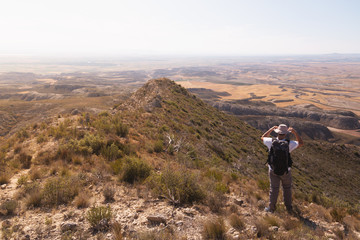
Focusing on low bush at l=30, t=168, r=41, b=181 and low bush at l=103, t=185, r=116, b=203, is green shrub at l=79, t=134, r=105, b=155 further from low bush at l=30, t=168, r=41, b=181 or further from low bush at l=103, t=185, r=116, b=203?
low bush at l=103, t=185, r=116, b=203

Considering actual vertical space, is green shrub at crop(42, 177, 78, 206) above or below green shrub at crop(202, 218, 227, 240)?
above

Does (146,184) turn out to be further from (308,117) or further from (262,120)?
(308,117)

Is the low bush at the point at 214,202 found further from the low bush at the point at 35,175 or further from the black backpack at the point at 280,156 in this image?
the low bush at the point at 35,175

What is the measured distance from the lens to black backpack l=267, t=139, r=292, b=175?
15.2ft

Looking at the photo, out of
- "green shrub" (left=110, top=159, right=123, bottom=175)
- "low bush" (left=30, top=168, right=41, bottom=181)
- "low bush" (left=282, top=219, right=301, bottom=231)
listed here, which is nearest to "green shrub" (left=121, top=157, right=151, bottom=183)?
"green shrub" (left=110, top=159, right=123, bottom=175)

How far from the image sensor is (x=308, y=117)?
74.7m

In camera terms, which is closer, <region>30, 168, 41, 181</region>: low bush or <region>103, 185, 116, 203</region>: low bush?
<region>103, 185, 116, 203</region>: low bush

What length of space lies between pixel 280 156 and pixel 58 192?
5598 millimetres

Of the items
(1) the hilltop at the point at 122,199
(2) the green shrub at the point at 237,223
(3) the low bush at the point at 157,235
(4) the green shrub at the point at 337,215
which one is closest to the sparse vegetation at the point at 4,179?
(1) the hilltop at the point at 122,199

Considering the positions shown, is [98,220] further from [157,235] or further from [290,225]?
[290,225]

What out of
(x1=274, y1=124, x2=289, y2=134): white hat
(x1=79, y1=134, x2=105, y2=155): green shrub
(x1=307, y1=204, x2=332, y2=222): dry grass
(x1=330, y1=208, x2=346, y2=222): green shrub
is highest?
(x1=274, y1=124, x2=289, y2=134): white hat

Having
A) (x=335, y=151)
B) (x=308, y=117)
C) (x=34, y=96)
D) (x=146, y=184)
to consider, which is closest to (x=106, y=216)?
(x=146, y=184)

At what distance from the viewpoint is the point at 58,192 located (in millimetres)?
4422

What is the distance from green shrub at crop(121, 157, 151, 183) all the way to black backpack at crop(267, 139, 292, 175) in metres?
3.78
